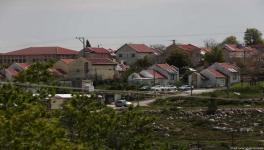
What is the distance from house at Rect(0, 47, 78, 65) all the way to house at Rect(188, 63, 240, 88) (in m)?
28.0

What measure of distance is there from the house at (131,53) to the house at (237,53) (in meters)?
10.7

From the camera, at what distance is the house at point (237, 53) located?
9569cm

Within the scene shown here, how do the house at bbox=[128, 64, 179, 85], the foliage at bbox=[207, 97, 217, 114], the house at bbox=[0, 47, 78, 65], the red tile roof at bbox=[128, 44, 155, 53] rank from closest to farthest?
the foliage at bbox=[207, 97, 217, 114] → the house at bbox=[128, 64, 179, 85] → the house at bbox=[0, 47, 78, 65] → the red tile roof at bbox=[128, 44, 155, 53]

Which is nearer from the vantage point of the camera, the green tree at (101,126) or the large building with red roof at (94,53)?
the green tree at (101,126)

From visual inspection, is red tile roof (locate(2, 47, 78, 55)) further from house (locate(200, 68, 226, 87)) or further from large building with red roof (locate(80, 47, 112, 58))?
house (locate(200, 68, 226, 87))

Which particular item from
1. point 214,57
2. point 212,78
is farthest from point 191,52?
point 212,78

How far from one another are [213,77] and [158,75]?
21.4ft

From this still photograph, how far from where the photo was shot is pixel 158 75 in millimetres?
83000

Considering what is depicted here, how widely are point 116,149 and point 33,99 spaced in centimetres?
398

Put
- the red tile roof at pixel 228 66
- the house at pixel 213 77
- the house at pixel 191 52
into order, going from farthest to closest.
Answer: the house at pixel 191 52
the red tile roof at pixel 228 66
the house at pixel 213 77

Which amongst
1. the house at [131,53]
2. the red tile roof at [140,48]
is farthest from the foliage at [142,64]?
the red tile roof at [140,48]

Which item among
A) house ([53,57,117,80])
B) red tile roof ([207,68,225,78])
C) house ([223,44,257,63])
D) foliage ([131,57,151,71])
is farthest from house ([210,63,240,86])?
house ([53,57,117,80])

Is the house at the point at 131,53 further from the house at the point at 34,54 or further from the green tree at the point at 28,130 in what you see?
the green tree at the point at 28,130

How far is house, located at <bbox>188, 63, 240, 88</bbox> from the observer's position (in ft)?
262
